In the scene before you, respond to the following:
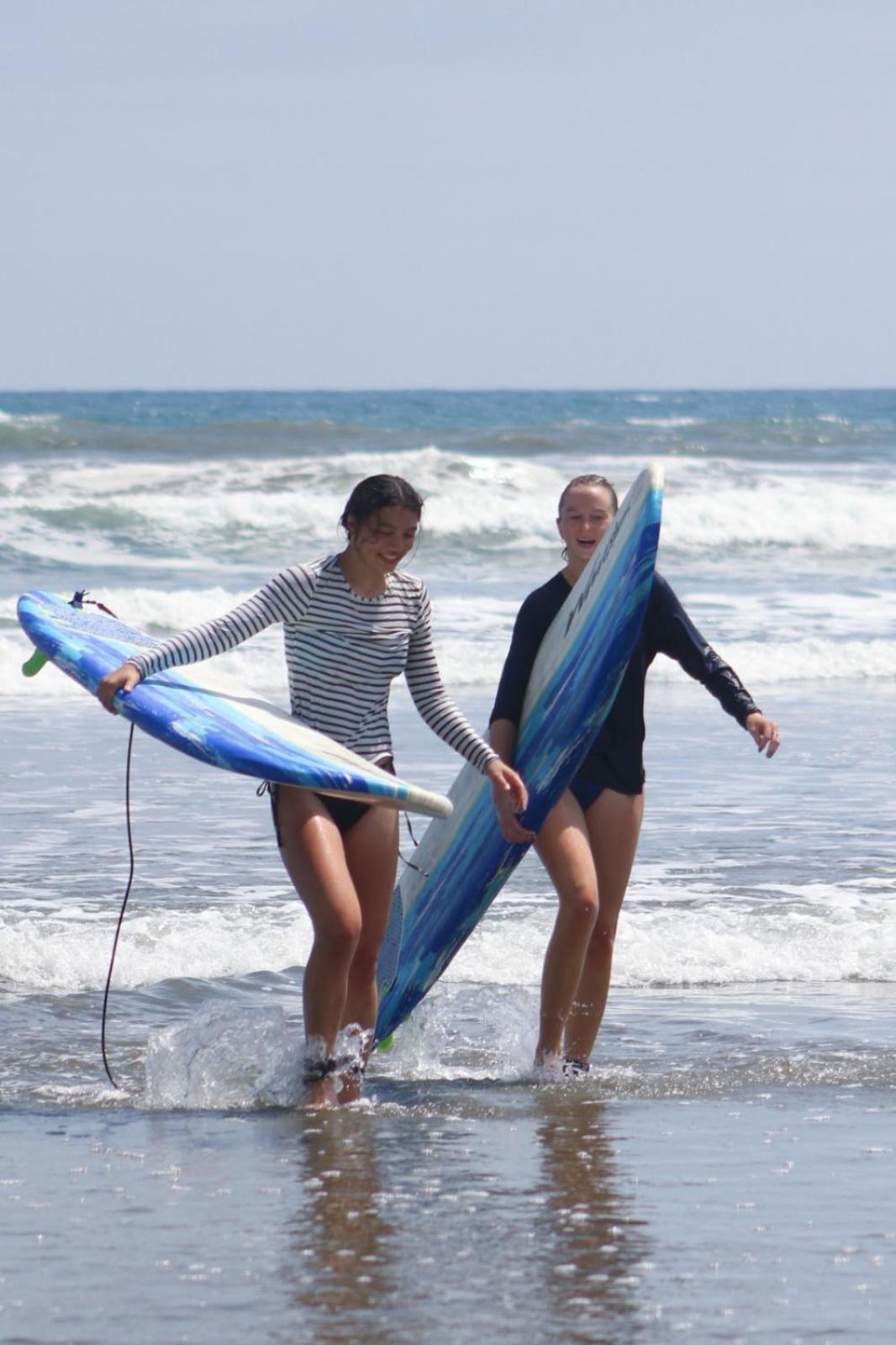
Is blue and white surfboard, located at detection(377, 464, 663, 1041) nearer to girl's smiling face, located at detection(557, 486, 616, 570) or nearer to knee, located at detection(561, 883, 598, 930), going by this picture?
girl's smiling face, located at detection(557, 486, 616, 570)

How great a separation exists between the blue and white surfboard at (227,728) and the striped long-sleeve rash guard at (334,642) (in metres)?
0.07

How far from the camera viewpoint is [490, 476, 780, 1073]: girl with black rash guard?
4.37 metres

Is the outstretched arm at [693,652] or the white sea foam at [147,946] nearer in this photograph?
the outstretched arm at [693,652]

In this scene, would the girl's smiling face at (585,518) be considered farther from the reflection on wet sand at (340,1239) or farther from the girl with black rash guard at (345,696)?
the reflection on wet sand at (340,1239)

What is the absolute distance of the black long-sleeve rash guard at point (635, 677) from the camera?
4.45 m

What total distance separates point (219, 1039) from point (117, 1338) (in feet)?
5.65

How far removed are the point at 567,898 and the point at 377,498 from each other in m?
1.01

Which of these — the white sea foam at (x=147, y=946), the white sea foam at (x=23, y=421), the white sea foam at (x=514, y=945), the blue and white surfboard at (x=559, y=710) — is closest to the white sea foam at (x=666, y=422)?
the white sea foam at (x=23, y=421)

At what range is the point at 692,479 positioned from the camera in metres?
26.6

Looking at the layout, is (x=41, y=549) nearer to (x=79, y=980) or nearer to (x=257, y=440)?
(x=257, y=440)

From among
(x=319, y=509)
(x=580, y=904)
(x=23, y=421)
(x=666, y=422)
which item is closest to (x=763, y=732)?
(x=580, y=904)

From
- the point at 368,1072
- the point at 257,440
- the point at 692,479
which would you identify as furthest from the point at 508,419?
the point at 368,1072

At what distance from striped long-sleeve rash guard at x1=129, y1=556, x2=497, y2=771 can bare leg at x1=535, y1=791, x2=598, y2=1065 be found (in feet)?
0.90

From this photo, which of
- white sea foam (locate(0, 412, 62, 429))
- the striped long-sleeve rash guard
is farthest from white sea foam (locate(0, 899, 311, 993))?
white sea foam (locate(0, 412, 62, 429))
